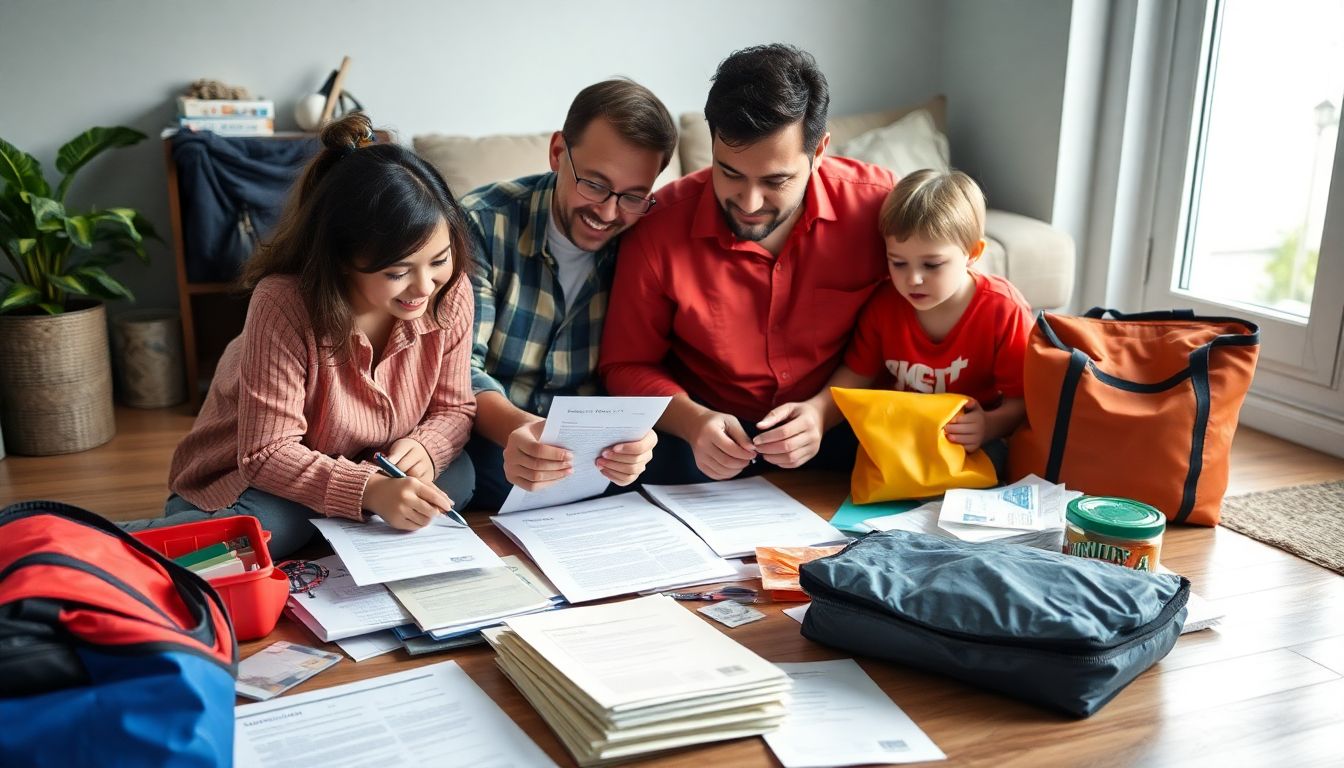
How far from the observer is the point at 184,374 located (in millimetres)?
3326

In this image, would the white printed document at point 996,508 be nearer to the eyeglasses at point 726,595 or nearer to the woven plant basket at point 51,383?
the eyeglasses at point 726,595

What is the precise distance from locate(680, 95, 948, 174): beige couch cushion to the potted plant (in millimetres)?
1643

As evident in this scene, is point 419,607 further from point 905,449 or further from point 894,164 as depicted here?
point 894,164

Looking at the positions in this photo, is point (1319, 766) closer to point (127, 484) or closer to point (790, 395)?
point (790, 395)

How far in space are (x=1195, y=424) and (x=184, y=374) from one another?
282 cm

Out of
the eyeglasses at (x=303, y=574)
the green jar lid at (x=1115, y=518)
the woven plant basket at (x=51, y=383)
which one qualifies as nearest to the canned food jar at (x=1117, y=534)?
the green jar lid at (x=1115, y=518)

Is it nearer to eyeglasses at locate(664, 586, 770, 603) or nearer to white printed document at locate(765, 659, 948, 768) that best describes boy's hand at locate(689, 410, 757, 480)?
eyeglasses at locate(664, 586, 770, 603)

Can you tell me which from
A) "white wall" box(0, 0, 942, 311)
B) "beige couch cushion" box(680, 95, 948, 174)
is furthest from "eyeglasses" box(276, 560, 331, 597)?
"white wall" box(0, 0, 942, 311)

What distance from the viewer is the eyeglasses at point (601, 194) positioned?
1.79 meters

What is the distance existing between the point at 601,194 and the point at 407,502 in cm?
63

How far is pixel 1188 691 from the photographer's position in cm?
125

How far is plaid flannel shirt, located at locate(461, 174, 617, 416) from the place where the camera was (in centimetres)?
195

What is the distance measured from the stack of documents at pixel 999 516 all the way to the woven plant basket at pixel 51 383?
2.25m

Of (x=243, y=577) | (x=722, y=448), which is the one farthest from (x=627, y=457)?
(x=243, y=577)
